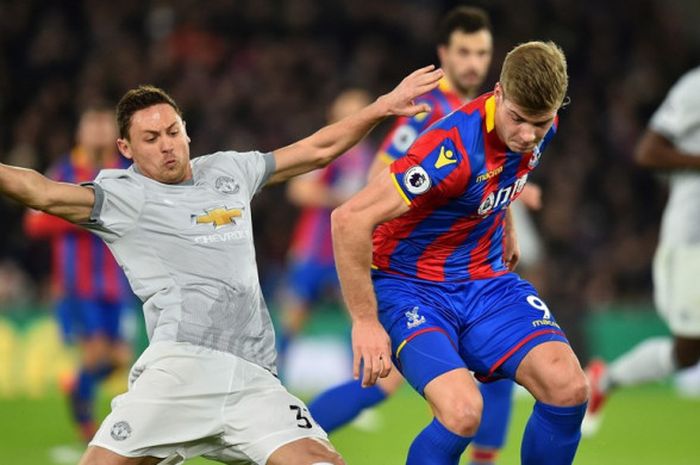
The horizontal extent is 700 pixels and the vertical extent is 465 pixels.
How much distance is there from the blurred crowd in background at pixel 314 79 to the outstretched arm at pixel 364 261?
870 cm

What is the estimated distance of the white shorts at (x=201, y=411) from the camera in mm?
4957

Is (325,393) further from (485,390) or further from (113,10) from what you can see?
(113,10)

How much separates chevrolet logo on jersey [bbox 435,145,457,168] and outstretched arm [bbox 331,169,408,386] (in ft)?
0.64

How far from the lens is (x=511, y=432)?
9.32 meters

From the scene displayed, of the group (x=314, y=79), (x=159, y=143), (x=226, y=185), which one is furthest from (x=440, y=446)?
(x=314, y=79)

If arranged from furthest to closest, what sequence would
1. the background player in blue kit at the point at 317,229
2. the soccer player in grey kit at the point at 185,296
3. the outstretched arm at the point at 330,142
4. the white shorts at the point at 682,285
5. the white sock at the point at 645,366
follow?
1. the background player in blue kit at the point at 317,229
2. the white sock at the point at 645,366
3. the white shorts at the point at 682,285
4. the outstretched arm at the point at 330,142
5. the soccer player in grey kit at the point at 185,296

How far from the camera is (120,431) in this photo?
491 centimetres

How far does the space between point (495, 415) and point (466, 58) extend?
1.95m

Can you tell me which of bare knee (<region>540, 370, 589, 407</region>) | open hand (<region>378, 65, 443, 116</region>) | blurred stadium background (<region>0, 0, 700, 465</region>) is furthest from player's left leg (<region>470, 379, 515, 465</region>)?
blurred stadium background (<region>0, 0, 700, 465</region>)

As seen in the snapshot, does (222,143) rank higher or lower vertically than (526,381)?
higher

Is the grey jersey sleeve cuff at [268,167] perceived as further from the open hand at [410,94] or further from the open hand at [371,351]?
the open hand at [371,351]

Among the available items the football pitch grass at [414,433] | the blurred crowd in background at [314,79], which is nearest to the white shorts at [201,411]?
the football pitch grass at [414,433]

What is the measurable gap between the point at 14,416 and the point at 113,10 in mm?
6776

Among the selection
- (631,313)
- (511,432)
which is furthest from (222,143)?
(511,432)
